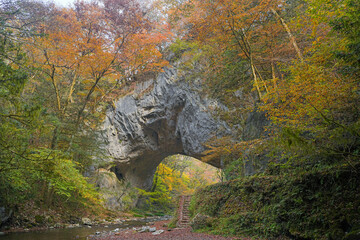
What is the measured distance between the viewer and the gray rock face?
1675 centimetres

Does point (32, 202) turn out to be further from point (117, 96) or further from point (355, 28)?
point (355, 28)

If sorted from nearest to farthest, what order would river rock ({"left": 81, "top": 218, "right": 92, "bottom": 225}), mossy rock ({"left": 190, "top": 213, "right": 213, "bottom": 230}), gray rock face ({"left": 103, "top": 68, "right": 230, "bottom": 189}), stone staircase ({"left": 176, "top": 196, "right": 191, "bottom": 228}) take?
mossy rock ({"left": 190, "top": 213, "right": 213, "bottom": 230})
stone staircase ({"left": 176, "top": 196, "right": 191, "bottom": 228})
river rock ({"left": 81, "top": 218, "right": 92, "bottom": 225})
gray rock face ({"left": 103, "top": 68, "right": 230, "bottom": 189})

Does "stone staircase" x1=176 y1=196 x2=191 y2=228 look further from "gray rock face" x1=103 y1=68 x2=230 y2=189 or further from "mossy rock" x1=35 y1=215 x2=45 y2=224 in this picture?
"mossy rock" x1=35 y1=215 x2=45 y2=224

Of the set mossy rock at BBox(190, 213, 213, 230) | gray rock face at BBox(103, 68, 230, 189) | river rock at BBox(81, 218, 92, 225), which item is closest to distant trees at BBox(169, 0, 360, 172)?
gray rock face at BBox(103, 68, 230, 189)

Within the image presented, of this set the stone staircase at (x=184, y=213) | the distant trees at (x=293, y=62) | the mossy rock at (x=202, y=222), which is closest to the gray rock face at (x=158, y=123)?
the distant trees at (x=293, y=62)

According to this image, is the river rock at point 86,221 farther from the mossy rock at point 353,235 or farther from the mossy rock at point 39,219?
the mossy rock at point 353,235

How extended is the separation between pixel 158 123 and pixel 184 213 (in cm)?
943

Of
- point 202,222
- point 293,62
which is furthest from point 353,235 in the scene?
point 202,222

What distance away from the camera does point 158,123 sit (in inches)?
765

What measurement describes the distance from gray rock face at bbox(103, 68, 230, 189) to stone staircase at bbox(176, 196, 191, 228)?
4683 mm

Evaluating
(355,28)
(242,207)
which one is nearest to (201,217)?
(242,207)

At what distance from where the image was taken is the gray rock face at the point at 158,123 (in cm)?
1675

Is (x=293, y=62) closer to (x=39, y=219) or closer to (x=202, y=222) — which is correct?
(x=202, y=222)

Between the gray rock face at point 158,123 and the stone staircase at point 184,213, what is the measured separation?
15.4 feet
